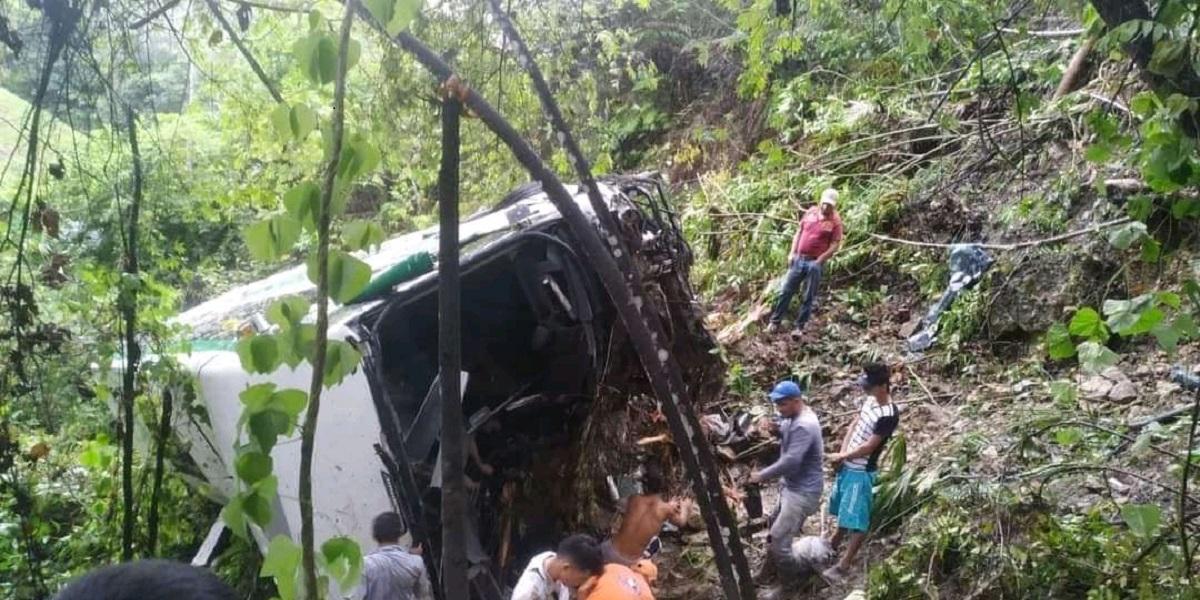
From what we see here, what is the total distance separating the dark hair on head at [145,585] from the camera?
123 centimetres

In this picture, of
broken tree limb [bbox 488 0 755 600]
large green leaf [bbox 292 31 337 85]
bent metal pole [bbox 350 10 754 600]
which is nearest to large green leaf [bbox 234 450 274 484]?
large green leaf [bbox 292 31 337 85]

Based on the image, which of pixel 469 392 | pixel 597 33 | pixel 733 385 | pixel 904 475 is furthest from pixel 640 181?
pixel 733 385

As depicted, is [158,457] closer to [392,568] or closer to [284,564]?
[392,568]

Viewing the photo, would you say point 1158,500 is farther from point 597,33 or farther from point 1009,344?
point 597,33

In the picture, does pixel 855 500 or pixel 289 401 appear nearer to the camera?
pixel 289 401

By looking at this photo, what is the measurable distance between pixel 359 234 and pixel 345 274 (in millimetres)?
94

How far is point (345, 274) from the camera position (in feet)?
4.56

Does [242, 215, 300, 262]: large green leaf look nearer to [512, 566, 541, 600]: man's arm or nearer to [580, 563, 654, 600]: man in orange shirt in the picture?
[580, 563, 654, 600]: man in orange shirt

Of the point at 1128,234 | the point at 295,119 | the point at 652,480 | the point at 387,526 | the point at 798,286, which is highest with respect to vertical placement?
the point at 295,119

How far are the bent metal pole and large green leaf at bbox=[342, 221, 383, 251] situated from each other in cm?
48

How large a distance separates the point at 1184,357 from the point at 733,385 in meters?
3.38

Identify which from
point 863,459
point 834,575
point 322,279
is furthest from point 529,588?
point 322,279

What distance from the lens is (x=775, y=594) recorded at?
5.80 m

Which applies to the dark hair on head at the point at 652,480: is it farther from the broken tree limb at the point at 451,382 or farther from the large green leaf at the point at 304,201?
the large green leaf at the point at 304,201
